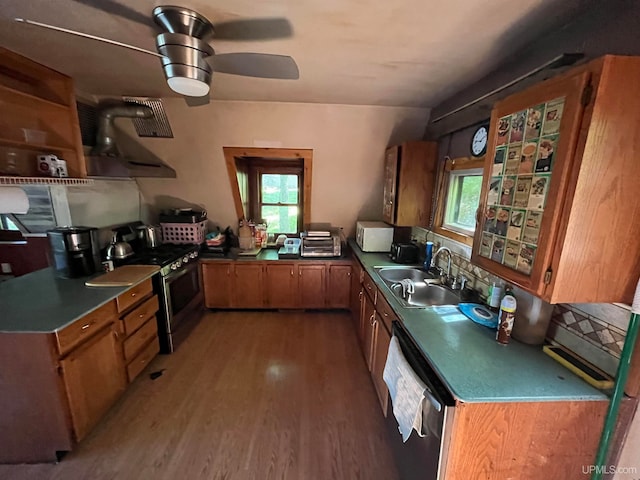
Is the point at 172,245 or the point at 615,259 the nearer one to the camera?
the point at 615,259

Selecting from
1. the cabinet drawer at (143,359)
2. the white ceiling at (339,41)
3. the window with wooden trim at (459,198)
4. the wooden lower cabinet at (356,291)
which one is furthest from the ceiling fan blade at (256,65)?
the cabinet drawer at (143,359)

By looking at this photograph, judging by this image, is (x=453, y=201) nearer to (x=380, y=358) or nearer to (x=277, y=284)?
(x=380, y=358)

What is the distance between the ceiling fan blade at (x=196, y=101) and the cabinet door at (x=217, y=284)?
167 centimetres

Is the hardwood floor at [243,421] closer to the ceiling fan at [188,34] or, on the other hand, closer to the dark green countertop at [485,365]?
the dark green countertop at [485,365]

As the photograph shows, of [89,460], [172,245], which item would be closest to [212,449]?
[89,460]

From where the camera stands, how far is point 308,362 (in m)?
2.43

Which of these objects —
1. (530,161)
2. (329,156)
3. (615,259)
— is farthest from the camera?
(329,156)

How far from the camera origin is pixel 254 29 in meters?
1.40

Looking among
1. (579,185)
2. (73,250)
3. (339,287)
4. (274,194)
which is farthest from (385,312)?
(274,194)

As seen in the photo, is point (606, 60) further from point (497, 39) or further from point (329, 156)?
point (329, 156)

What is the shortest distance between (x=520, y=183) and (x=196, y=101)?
2.72 meters

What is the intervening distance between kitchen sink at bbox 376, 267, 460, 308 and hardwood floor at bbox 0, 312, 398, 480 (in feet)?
2.67

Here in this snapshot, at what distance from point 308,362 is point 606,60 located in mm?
2490

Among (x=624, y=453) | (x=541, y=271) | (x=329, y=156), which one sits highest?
(x=329, y=156)
